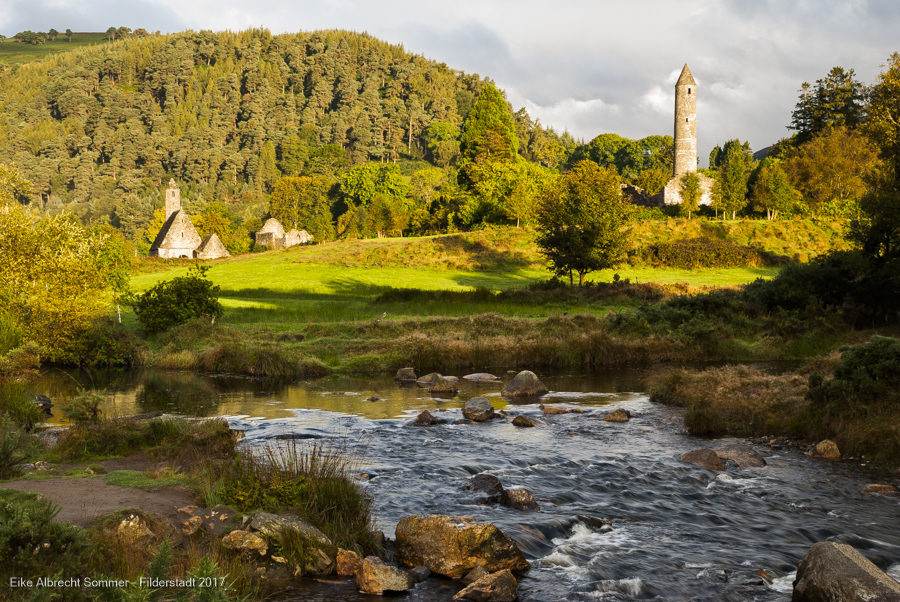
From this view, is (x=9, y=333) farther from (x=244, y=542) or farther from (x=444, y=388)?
(x=244, y=542)

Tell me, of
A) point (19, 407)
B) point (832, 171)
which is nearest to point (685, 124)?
point (832, 171)

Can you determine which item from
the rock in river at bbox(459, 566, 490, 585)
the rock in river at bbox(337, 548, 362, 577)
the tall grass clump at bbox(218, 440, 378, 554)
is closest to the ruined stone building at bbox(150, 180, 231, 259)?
the tall grass clump at bbox(218, 440, 378, 554)

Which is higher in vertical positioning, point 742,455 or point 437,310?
point 437,310

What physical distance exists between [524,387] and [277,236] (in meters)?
114

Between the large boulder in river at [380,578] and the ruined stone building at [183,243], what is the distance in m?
108

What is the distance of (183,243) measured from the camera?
114 meters

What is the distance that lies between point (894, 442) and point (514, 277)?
156 ft

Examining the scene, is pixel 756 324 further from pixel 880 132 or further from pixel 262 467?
pixel 262 467

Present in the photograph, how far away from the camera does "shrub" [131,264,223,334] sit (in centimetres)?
3247

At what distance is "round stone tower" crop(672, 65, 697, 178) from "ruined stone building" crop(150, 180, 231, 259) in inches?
2859

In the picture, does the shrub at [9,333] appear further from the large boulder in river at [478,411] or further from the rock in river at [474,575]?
the rock in river at [474,575]

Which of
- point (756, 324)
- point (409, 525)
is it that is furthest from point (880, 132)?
point (409, 525)

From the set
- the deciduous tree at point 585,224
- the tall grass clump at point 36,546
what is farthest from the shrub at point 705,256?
the tall grass clump at point 36,546

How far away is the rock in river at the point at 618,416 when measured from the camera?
1831 centimetres
